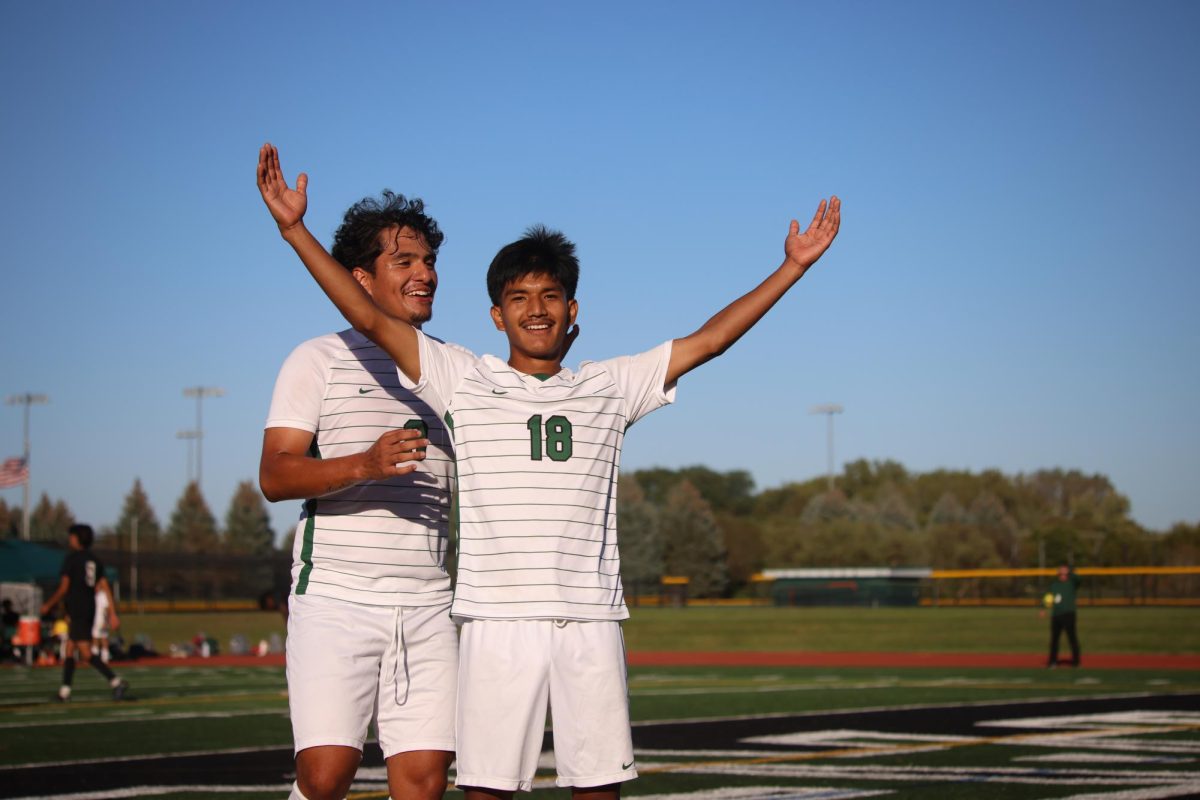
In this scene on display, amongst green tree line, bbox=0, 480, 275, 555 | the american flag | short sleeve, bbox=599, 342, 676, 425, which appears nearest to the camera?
short sleeve, bbox=599, 342, 676, 425

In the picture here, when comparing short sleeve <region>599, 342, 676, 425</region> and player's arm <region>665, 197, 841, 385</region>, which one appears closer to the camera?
short sleeve <region>599, 342, 676, 425</region>

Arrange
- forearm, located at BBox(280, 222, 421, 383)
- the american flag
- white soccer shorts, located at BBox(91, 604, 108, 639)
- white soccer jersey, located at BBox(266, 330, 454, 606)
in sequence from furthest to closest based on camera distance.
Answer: the american flag → white soccer shorts, located at BBox(91, 604, 108, 639) → white soccer jersey, located at BBox(266, 330, 454, 606) → forearm, located at BBox(280, 222, 421, 383)

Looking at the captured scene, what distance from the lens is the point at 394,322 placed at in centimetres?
434

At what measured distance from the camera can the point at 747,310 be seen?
4617 millimetres

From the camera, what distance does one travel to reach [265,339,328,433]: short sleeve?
4.83m

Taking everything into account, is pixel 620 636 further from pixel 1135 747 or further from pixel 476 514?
pixel 1135 747

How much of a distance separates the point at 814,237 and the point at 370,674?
2.05 meters

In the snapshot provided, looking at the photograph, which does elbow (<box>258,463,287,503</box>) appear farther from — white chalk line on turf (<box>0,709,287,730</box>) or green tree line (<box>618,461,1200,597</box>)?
green tree line (<box>618,461,1200,597</box>)

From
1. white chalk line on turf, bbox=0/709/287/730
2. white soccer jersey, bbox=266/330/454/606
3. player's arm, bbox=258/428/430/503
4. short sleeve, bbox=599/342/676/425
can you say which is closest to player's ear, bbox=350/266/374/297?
white soccer jersey, bbox=266/330/454/606

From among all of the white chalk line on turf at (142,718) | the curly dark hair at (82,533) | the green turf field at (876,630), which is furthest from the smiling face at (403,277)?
the green turf field at (876,630)

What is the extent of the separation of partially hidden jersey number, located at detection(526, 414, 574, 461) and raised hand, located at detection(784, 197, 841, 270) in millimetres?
1113

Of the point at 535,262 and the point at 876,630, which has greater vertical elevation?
the point at 535,262

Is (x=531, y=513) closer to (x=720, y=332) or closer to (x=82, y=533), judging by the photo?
(x=720, y=332)

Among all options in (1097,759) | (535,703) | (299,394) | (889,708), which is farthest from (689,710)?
(535,703)
